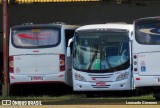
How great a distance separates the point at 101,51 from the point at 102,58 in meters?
0.25

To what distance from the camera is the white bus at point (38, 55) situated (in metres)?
19.7

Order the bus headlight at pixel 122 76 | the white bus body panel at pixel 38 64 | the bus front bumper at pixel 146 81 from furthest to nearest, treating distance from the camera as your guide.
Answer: the white bus body panel at pixel 38 64, the bus headlight at pixel 122 76, the bus front bumper at pixel 146 81

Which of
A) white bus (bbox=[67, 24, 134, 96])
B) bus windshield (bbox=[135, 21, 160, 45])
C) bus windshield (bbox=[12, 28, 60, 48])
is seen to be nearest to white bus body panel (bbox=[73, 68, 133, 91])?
white bus (bbox=[67, 24, 134, 96])

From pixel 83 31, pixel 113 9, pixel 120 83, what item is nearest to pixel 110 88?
pixel 120 83

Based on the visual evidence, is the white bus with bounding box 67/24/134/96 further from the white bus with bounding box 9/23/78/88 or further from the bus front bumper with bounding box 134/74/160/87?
the bus front bumper with bounding box 134/74/160/87

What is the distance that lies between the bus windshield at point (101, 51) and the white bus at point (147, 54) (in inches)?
46.0

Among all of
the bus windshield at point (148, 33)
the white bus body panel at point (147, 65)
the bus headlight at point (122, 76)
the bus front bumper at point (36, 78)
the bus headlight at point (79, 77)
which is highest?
the bus windshield at point (148, 33)

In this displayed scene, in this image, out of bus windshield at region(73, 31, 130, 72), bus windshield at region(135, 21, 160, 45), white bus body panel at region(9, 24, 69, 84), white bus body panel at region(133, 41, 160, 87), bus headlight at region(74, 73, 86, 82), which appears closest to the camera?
white bus body panel at region(133, 41, 160, 87)

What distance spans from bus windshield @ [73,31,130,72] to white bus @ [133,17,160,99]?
1.17m

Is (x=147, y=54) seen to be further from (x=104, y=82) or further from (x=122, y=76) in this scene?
(x=104, y=82)

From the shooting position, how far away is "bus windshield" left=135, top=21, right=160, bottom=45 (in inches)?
688

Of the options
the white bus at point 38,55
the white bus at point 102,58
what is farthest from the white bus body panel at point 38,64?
the white bus at point 102,58

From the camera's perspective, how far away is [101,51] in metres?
19.1

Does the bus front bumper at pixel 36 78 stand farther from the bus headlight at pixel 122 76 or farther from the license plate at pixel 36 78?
the bus headlight at pixel 122 76
